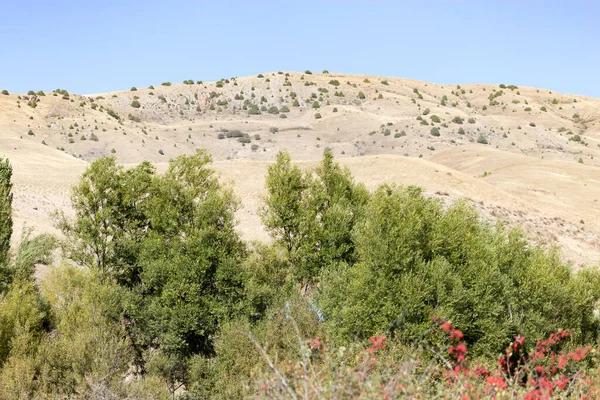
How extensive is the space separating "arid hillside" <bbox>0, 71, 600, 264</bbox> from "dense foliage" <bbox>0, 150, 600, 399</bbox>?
15.0ft

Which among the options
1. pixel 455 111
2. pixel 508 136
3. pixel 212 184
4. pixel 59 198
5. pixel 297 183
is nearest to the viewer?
pixel 212 184

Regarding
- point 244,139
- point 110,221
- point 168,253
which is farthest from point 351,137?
point 168,253

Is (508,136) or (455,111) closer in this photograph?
(508,136)

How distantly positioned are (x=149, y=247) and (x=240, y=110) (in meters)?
104

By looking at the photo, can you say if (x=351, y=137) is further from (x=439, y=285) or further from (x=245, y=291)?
(x=439, y=285)

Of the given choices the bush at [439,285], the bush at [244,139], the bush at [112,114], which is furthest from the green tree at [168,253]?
the bush at [112,114]

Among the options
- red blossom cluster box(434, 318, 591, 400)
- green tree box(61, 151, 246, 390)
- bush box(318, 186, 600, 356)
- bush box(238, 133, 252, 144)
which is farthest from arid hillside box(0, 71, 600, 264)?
red blossom cluster box(434, 318, 591, 400)

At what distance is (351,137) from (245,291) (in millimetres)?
82323

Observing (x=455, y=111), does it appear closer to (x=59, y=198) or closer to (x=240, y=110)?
(x=240, y=110)

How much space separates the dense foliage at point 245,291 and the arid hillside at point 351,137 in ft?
15.0

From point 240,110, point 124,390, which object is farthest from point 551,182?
point 240,110

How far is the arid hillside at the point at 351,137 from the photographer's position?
54.3 m

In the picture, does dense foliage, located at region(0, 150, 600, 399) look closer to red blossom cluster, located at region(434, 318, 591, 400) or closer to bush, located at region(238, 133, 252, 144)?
red blossom cluster, located at region(434, 318, 591, 400)

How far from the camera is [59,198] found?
162 feet
